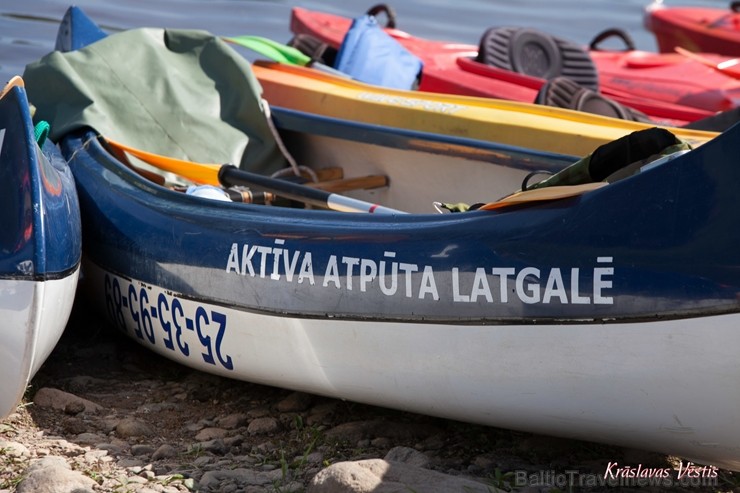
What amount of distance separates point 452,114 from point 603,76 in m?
2.96

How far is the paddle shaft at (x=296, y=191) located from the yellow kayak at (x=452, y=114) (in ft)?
2.67

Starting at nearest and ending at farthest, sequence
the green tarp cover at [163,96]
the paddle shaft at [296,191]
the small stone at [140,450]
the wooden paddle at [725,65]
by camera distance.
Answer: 1. the small stone at [140,450]
2. the paddle shaft at [296,191]
3. the green tarp cover at [163,96]
4. the wooden paddle at [725,65]

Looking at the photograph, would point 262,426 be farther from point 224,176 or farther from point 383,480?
point 224,176

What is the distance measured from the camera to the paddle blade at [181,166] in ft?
14.5

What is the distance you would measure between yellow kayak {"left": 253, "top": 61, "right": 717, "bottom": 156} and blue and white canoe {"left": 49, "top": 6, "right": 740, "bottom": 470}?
152 cm

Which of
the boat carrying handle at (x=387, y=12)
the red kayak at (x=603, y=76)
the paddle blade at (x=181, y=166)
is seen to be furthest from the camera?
the boat carrying handle at (x=387, y=12)

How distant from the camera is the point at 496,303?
2.96 meters

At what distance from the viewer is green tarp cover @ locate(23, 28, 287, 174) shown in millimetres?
4598

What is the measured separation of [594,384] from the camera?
290 centimetres

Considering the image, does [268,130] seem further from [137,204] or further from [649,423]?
[649,423]

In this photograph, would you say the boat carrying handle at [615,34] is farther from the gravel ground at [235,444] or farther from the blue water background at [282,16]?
the gravel ground at [235,444]

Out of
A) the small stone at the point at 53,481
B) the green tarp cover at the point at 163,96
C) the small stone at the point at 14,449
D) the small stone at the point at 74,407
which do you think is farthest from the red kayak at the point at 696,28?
the small stone at the point at 53,481

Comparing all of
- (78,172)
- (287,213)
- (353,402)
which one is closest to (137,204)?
(78,172)

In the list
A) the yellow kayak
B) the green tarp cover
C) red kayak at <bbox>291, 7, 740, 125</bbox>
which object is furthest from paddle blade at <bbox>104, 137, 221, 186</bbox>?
red kayak at <bbox>291, 7, 740, 125</bbox>
